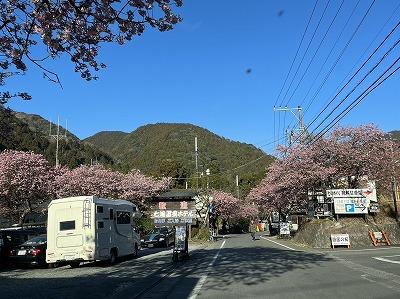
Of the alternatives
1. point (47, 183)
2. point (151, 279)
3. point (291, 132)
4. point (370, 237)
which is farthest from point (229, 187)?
point (151, 279)

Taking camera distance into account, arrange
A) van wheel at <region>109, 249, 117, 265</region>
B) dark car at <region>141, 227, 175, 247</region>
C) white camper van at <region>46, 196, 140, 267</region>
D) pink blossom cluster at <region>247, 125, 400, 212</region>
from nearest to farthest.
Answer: white camper van at <region>46, 196, 140, 267</region> < van wheel at <region>109, 249, 117, 265</region> < pink blossom cluster at <region>247, 125, 400, 212</region> < dark car at <region>141, 227, 175, 247</region>

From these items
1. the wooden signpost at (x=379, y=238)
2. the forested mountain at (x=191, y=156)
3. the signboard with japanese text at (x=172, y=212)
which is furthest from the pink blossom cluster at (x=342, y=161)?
the forested mountain at (x=191, y=156)

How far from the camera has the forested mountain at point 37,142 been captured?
1162 centimetres

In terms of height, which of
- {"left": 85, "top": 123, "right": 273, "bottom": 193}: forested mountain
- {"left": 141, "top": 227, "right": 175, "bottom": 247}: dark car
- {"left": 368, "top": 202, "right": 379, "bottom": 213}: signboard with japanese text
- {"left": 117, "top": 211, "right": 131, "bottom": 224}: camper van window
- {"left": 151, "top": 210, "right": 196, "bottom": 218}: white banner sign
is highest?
{"left": 85, "top": 123, "right": 273, "bottom": 193}: forested mountain

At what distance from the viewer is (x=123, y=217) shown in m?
24.7

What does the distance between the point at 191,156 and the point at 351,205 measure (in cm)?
9246

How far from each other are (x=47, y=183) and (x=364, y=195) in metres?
26.5

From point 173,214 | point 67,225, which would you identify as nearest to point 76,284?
point 67,225

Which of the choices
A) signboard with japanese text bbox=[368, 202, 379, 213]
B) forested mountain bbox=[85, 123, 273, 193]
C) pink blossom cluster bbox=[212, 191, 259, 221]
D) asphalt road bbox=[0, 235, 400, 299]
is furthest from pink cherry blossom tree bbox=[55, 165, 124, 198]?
forested mountain bbox=[85, 123, 273, 193]

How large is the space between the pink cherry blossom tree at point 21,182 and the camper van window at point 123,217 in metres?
17.1

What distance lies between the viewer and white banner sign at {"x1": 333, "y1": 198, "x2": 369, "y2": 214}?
33.5 m

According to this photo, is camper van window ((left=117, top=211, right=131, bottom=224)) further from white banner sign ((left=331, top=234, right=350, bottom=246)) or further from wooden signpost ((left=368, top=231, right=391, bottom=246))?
wooden signpost ((left=368, top=231, right=391, bottom=246))

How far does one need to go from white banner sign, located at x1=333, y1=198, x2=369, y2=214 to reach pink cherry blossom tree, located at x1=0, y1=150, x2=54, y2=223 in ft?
80.6

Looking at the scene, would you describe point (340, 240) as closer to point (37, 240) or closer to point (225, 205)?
point (37, 240)
